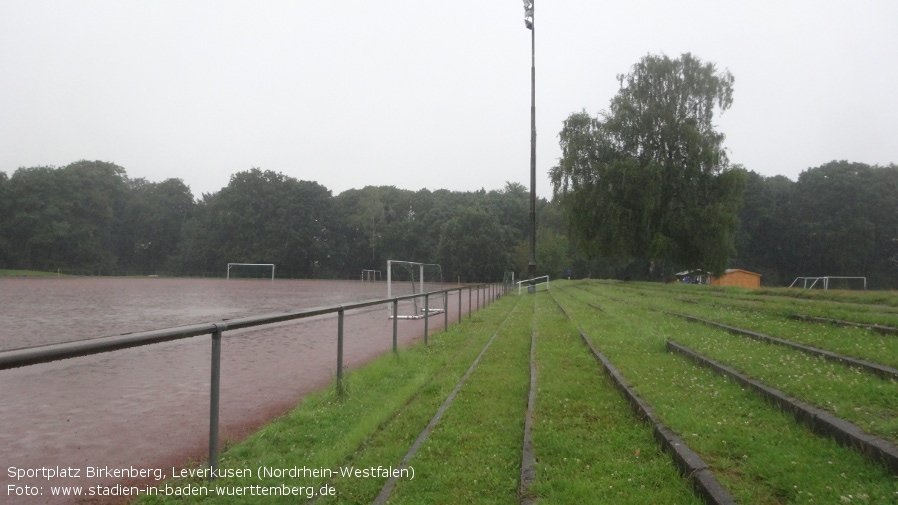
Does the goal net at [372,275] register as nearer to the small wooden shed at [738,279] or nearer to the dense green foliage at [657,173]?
the dense green foliage at [657,173]

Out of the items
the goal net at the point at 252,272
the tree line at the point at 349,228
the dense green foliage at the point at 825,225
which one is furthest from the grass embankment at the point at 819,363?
the goal net at the point at 252,272

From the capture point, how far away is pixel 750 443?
4.05 meters

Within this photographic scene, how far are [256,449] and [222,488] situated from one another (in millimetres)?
847

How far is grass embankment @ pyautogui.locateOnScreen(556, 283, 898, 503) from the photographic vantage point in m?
3.28

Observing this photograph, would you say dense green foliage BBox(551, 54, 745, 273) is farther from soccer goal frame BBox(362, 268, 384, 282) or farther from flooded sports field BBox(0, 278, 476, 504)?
soccer goal frame BBox(362, 268, 384, 282)

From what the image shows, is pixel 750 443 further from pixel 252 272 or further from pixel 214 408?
pixel 252 272

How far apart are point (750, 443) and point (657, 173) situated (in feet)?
97.6

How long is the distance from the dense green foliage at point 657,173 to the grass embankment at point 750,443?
26.4 metres

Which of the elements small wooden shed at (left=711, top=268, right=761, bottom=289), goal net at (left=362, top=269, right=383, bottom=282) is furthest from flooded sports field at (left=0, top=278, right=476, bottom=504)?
goal net at (left=362, top=269, right=383, bottom=282)

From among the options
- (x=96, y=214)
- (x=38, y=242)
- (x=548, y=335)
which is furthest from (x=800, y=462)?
(x=96, y=214)

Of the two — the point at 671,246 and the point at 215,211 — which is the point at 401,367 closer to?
the point at 671,246

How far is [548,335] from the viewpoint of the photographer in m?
11.0

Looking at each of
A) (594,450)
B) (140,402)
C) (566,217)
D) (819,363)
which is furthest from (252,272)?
(594,450)

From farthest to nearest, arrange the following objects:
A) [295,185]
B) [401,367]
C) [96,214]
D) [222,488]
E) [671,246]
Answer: [295,185] < [96,214] < [671,246] < [401,367] < [222,488]
